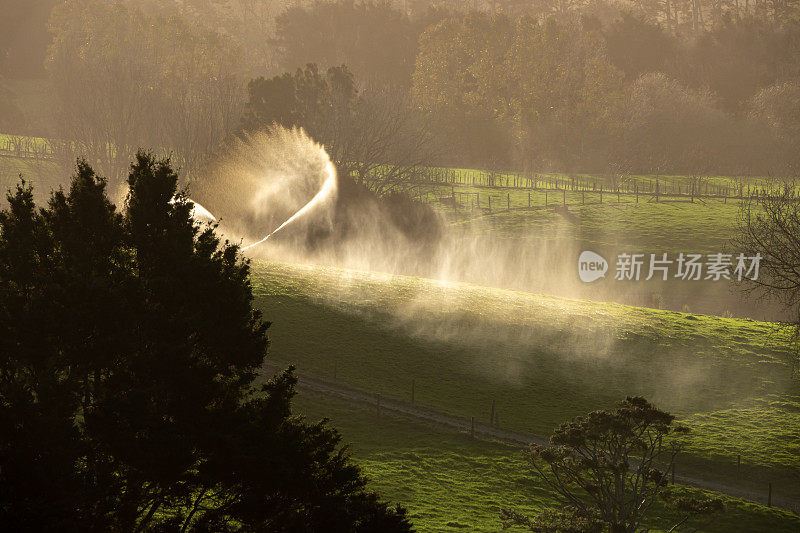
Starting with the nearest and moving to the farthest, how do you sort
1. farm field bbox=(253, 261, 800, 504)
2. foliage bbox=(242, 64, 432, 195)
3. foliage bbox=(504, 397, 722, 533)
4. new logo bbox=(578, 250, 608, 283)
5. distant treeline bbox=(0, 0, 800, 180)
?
1. foliage bbox=(504, 397, 722, 533)
2. farm field bbox=(253, 261, 800, 504)
3. foliage bbox=(242, 64, 432, 195)
4. new logo bbox=(578, 250, 608, 283)
5. distant treeline bbox=(0, 0, 800, 180)

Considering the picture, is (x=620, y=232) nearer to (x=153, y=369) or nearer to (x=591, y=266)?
(x=591, y=266)

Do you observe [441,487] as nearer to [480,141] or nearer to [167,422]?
[167,422]

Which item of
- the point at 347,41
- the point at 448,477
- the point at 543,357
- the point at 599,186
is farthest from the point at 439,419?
the point at 347,41

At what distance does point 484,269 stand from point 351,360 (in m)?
51.9

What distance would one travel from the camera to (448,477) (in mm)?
44688

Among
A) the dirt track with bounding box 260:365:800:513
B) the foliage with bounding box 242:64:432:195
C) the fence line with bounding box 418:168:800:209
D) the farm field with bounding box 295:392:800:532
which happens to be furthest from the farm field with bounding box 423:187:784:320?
the farm field with bounding box 295:392:800:532

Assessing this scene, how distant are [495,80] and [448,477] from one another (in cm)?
11845

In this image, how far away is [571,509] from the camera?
32188 millimetres

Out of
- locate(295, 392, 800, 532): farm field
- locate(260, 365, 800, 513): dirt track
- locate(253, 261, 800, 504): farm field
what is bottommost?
locate(295, 392, 800, 532): farm field

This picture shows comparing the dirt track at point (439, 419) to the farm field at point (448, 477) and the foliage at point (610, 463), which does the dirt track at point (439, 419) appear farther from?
the foliage at point (610, 463)

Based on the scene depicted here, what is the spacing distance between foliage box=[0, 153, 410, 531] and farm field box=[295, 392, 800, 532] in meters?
15.7

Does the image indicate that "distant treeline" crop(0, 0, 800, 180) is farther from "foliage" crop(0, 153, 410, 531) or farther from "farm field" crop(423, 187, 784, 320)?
"foliage" crop(0, 153, 410, 531)

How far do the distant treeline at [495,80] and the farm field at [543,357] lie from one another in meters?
49.7

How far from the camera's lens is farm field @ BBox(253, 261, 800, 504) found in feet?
178
